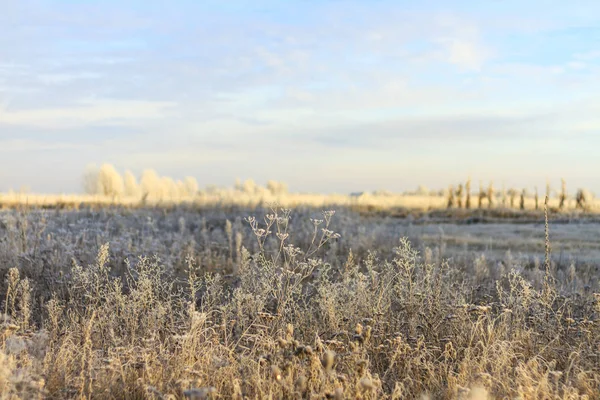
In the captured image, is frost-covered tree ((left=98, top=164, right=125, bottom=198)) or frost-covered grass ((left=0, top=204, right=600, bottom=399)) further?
frost-covered tree ((left=98, top=164, right=125, bottom=198))

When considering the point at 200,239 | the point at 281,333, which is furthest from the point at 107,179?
the point at 281,333

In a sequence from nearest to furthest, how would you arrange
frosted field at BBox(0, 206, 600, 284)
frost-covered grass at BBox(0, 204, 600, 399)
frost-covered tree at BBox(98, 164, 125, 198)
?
frost-covered grass at BBox(0, 204, 600, 399) → frosted field at BBox(0, 206, 600, 284) → frost-covered tree at BBox(98, 164, 125, 198)

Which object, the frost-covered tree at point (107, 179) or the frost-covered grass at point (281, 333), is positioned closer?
the frost-covered grass at point (281, 333)

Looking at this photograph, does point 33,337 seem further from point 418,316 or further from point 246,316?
point 418,316

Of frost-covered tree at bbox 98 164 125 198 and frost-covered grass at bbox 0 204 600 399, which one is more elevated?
frost-covered tree at bbox 98 164 125 198

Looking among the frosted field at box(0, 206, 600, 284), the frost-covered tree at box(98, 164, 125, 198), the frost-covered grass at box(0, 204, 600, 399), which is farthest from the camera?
the frost-covered tree at box(98, 164, 125, 198)

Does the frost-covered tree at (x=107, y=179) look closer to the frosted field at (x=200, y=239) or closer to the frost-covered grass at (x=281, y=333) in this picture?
the frosted field at (x=200, y=239)

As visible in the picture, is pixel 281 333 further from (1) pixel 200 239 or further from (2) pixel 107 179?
(2) pixel 107 179

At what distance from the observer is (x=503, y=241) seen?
1533 cm

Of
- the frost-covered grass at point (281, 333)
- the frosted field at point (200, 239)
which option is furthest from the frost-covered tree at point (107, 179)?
the frost-covered grass at point (281, 333)

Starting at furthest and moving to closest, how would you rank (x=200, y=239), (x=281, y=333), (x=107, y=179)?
1. (x=107, y=179)
2. (x=200, y=239)
3. (x=281, y=333)

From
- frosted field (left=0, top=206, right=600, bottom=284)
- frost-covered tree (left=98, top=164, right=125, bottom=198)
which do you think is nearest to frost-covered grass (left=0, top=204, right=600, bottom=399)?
frosted field (left=0, top=206, right=600, bottom=284)

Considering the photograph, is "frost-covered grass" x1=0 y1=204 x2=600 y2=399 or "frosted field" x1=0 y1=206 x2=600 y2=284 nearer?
"frost-covered grass" x1=0 y1=204 x2=600 y2=399

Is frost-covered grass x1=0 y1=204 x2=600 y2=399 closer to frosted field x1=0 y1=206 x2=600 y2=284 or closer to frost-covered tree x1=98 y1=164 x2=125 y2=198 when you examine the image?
frosted field x1=0 y1=206 x2=600 y2=284
